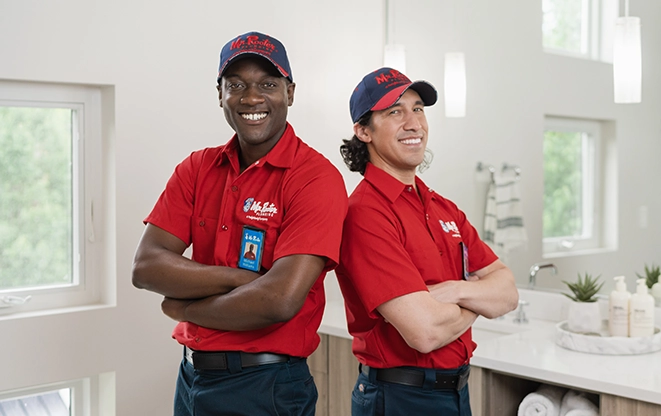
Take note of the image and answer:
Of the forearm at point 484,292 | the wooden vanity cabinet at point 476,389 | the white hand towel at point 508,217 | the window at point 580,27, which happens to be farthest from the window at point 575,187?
the forearm at point 484,292

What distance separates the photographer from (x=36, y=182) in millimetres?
2719

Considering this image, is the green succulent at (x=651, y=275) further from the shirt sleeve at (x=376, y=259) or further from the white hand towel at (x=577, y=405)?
the shirt sleeve at (x=376, y=259)

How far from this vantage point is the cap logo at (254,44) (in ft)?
5.39

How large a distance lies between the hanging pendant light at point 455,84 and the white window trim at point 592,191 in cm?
53

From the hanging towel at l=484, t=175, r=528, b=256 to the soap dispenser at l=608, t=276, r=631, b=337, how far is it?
2.21 feet

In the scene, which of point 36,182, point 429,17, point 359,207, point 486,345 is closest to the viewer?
point 359,207

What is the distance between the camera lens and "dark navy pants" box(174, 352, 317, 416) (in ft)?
5.20

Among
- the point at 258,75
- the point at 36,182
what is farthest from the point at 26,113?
the point at 258,75

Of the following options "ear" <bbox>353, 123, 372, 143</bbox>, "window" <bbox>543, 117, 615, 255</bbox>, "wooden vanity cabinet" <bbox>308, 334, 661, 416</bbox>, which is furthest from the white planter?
"ear" <bbox>353, 123, 372, 143</bbox>

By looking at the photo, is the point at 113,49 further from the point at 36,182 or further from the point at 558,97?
the point at 558,97

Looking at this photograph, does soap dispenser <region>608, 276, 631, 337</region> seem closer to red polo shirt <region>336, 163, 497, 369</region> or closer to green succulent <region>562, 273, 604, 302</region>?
green succulent <region>562, 273, 604, 302</region>

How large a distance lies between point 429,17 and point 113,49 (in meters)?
1.62

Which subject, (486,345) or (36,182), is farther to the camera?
(36,182)

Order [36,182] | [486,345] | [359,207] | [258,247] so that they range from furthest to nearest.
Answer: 1. [36,182]
2. [486,345]
3. [359,207]
4. [258,247]
